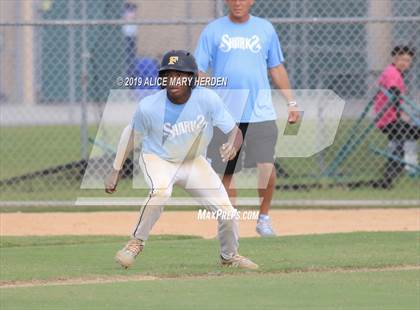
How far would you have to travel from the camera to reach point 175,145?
9391mm

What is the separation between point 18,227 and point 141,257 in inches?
122

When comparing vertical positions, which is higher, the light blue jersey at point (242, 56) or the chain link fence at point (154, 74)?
the light blue jersey at point (242, 56)

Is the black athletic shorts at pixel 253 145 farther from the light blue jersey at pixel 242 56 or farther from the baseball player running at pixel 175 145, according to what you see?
the baseball player running at pixel 175 145

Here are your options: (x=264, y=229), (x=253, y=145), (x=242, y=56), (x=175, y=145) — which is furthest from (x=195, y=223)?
(x=175, y=145)

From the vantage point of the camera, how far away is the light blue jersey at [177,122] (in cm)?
930

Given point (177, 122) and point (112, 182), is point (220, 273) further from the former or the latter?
point (177, 122)

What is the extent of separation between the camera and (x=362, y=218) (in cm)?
1389

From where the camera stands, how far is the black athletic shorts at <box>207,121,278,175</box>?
458 inches

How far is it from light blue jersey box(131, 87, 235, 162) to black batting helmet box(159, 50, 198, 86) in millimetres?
224

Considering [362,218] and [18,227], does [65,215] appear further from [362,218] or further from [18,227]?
[362,218]

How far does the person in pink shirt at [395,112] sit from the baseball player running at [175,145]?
6.52 meters

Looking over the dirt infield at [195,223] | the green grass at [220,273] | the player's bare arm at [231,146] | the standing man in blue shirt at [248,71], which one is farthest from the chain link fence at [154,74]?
the player's bare arm at [231,146]

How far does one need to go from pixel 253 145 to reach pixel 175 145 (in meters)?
2.48

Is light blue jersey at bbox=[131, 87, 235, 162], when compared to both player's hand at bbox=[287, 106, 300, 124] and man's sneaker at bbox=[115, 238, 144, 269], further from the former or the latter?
player's hand at bbox=[287, 106, 300, 124]
